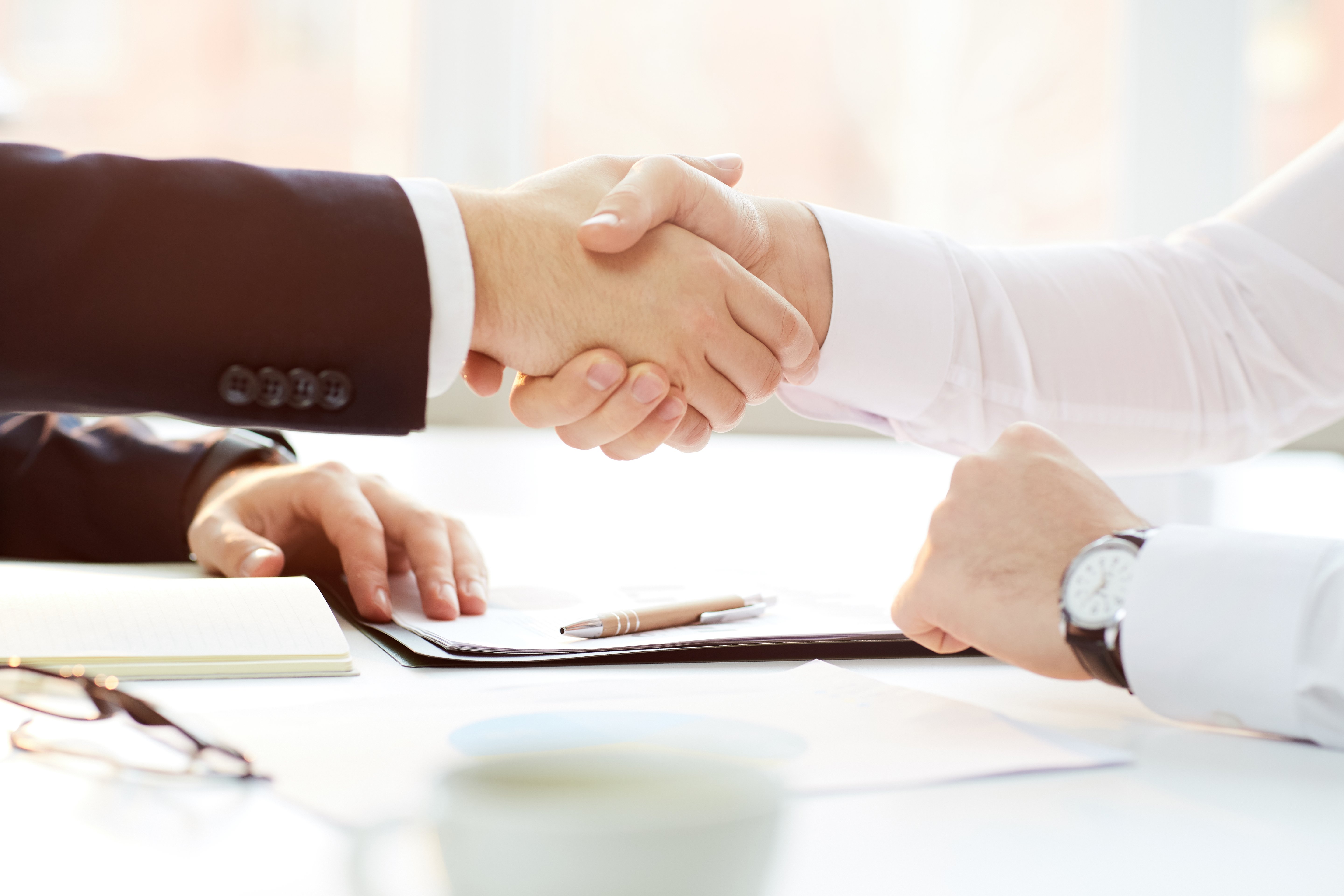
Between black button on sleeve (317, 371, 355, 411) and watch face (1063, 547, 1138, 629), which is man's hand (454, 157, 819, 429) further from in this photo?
watch face (1063, 547, 1138, 629)

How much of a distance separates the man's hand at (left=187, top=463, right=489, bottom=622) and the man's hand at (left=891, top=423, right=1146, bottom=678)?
33 centimetres

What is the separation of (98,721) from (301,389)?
386 mm

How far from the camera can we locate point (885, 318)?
1.12 metres

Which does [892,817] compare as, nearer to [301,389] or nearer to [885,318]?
[301,389]

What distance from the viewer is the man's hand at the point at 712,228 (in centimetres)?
99

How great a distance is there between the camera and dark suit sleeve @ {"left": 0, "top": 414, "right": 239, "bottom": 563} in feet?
3.76

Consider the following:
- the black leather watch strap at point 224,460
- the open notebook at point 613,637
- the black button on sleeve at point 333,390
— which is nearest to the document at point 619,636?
the open notebook at point 613,637

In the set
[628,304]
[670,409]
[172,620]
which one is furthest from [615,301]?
[172,620]

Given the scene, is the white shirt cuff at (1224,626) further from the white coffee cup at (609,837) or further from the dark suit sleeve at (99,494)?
the dark suit sleeve at (99,494)

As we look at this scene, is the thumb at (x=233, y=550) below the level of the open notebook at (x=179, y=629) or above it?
below

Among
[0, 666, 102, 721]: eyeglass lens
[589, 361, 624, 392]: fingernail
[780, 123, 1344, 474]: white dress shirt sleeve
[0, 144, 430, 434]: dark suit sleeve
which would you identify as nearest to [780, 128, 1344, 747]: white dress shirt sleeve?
[780, 123, 1344, 474]: white dress shirt sleeve

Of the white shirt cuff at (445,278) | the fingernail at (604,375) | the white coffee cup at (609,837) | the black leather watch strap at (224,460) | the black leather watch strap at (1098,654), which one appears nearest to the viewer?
the white coffee cup at (609,837)

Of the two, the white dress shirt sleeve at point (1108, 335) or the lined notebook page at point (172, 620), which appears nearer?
the lined notebook page at point (172, 620)

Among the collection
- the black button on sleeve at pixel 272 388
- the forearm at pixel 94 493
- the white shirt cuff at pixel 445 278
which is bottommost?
the forearm at pixel 94 493
